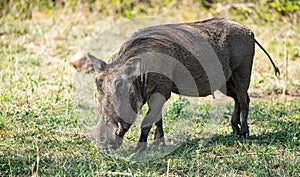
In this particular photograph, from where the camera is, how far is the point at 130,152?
14.8ft

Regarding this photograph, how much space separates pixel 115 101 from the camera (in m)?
4.31

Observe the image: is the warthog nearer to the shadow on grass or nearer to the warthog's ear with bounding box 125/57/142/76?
the warthog's ear with bounding box 125/57/142/76

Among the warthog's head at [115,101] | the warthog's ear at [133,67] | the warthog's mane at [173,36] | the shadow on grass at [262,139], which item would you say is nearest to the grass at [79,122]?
the shadow on grass at [262,139]

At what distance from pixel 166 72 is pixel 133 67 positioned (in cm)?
40

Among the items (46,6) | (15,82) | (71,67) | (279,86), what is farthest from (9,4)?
(279,86)

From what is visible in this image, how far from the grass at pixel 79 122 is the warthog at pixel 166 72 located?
311 mm

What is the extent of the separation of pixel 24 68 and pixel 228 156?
4029 millimetres

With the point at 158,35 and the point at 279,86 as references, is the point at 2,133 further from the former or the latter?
the point at 279,86

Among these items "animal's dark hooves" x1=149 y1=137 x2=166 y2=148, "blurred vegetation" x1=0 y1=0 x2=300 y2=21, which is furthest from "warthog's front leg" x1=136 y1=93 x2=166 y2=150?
"blurred vegetation" x1=0 y1=0 x2=300 y2=21

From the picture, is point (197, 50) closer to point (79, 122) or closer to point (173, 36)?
point (173, 36)

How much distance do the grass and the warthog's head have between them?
7.3 inches

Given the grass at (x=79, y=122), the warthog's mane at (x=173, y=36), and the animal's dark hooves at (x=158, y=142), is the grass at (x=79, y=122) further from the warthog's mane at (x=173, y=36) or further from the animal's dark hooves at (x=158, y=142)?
the warthog's mane at (x=173, y=36)

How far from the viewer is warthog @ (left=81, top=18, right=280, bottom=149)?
4344 mm

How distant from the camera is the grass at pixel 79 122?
418cm
